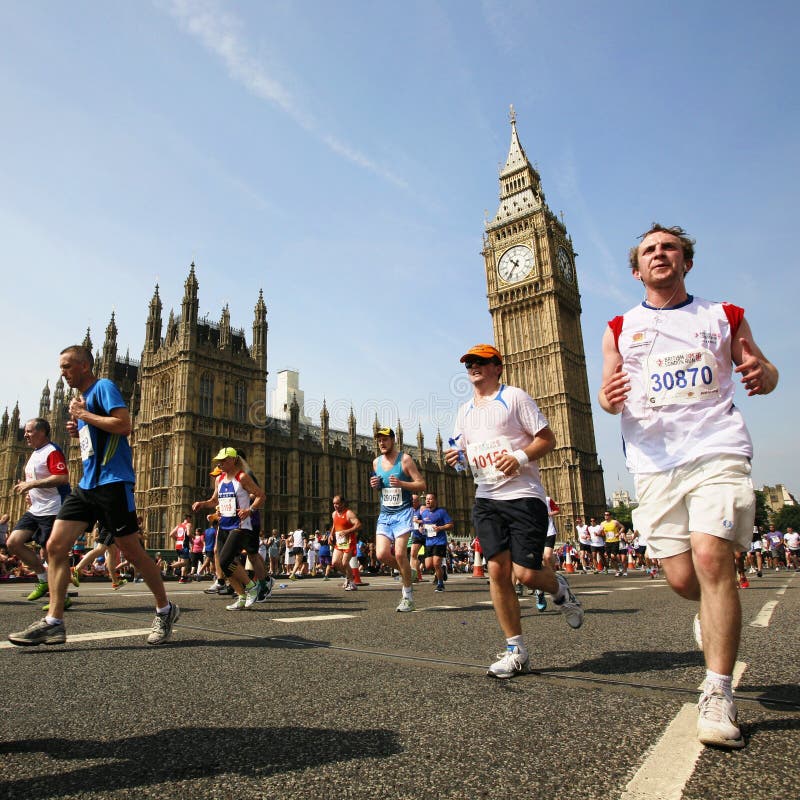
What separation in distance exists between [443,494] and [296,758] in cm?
6653

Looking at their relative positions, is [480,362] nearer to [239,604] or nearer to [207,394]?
[239,604]

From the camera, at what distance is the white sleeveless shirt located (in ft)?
7.82

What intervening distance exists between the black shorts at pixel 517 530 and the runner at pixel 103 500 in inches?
88.2

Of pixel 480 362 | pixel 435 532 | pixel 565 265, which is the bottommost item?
pixel 435 532

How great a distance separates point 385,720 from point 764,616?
4.73 meters

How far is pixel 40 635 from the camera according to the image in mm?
3777

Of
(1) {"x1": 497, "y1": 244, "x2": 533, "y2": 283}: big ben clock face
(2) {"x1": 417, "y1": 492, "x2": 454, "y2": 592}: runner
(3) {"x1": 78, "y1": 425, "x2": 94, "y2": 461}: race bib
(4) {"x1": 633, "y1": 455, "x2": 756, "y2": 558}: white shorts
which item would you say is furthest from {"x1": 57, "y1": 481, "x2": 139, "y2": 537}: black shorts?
(1) {"x1": 497, "y1": 244, "x2": 533, "y2": 283}: big ben clock face

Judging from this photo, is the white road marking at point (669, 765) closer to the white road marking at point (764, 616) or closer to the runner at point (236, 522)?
the white road marking at point (764, 616)

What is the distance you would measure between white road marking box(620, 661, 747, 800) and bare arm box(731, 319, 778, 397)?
4.30 feet

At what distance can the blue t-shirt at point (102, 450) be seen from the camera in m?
4.15

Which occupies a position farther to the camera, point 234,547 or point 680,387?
point 234,547

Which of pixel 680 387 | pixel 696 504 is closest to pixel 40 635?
pixel 696 504

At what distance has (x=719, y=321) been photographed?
8.46ft

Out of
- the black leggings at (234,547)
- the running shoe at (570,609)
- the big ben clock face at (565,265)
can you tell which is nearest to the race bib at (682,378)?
the running shoe at (570,609)
